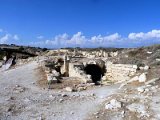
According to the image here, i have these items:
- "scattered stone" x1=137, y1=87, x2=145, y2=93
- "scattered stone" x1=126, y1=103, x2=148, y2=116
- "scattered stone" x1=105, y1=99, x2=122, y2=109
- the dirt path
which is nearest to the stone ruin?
the dirt path

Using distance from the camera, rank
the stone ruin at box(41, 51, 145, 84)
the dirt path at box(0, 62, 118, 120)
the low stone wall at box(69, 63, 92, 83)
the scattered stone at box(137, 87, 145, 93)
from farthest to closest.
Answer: the stone ruin at box(41, 51, 145, 84), the low stone wall at box(69, 63, 92, 83), the scattered stone at box(137, 87, 145, 93), the dirt path at box(0, 62, 118, 120)

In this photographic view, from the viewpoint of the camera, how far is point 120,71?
2269 cm

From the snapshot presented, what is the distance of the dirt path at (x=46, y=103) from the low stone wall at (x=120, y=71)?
3.99 meters

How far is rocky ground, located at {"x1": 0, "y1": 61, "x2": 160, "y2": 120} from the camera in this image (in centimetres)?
1185

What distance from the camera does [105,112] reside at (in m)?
12.2

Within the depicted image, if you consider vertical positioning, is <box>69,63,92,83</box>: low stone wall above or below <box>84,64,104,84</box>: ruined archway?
above

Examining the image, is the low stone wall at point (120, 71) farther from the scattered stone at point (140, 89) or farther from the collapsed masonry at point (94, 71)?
the scattered stone at point (140, 89)

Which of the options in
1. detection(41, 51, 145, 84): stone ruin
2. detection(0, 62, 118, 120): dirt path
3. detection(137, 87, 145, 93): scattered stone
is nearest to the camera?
detection(0, 62, 118, 120): dirt path

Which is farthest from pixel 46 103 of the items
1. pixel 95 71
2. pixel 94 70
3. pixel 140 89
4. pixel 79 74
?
pixel 94 70

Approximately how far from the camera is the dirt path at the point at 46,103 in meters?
12.2

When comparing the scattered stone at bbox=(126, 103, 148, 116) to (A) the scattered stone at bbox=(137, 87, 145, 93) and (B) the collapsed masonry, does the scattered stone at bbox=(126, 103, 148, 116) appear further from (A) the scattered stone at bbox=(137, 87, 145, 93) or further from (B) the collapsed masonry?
(B) the collapsed masonry

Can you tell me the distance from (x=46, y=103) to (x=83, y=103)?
5.84ft

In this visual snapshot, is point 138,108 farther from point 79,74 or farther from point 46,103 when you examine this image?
point 79,74

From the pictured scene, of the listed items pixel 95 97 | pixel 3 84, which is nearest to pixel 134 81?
pixel 95 97
